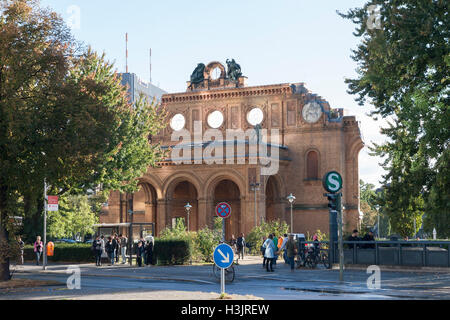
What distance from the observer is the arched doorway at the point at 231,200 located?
2386 inches

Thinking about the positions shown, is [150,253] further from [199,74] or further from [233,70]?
[199,74]

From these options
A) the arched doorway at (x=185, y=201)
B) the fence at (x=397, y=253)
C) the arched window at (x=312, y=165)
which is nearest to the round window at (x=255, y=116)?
the arched window at (x=312, y=165)

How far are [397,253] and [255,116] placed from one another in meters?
34.8

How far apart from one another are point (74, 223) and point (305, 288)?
49185mm

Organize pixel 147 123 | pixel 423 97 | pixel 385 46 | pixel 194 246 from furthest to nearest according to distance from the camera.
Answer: pixel 147 123 → pixel 194 246 → pixel 385 46 → pixel 423 97

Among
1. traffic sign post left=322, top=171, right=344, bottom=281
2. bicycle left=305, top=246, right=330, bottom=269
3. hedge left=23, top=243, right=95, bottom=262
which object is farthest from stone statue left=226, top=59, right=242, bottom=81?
traffic sign post left=322, top=171, right=344, bottom=281

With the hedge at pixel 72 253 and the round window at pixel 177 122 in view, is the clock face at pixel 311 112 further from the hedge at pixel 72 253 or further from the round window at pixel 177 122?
the hedge at pixel 72 253

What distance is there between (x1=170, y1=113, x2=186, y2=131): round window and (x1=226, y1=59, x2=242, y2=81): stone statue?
6.22 m

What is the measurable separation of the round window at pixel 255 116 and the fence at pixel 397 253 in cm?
3213


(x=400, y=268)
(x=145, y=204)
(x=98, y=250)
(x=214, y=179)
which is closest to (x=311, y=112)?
(x=214, y=179)

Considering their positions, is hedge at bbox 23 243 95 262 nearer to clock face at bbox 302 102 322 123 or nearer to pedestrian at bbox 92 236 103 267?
pedestrian at bbox 92 236 103 267

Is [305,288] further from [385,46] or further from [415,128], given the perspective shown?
[385,46]

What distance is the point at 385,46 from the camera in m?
19.1
